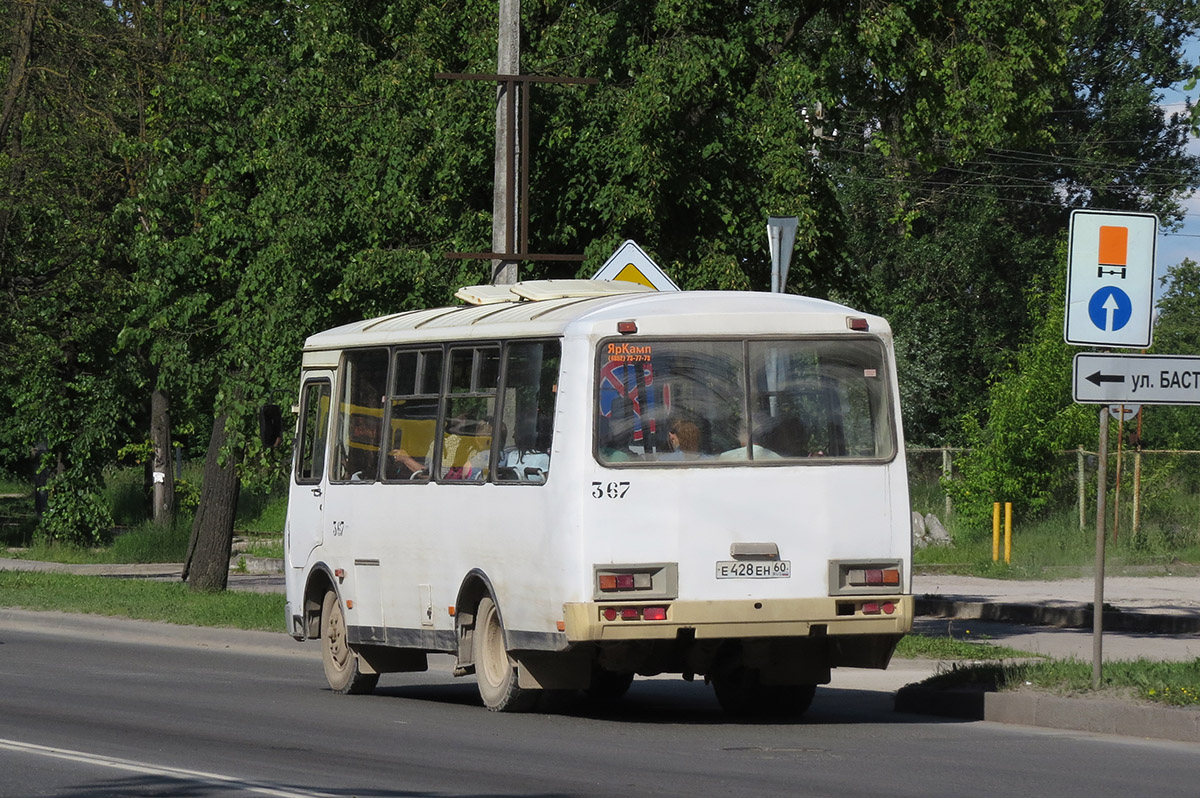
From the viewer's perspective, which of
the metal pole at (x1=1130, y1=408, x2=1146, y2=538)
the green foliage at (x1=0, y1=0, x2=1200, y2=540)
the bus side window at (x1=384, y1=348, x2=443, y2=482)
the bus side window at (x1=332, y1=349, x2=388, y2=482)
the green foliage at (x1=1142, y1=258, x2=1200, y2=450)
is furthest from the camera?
the green foliage at (x1=1142, y1=258, x2=1200, y2=450)

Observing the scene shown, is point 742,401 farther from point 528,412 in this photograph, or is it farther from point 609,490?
point 528,412

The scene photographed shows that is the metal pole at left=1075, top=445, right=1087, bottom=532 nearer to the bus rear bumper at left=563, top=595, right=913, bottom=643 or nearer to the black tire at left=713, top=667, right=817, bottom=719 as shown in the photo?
the black tire at left=713, top=667, right=817, bottom=719

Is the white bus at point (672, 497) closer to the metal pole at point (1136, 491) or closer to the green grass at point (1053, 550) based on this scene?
the green grass at point (1053, 550)

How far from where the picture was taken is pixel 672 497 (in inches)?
490

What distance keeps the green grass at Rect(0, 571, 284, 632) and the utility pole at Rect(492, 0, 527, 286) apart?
17.5 ft

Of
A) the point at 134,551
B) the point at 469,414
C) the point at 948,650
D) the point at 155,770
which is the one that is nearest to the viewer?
the point at 155,770

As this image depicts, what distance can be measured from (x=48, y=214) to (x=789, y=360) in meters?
25.1

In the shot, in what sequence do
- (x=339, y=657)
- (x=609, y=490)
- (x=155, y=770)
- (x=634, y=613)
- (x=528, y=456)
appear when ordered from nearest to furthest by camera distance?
1. (x=155, y=770)
2. (x=634, y=613)
3. (x=609, y=490)
4. (x=528, y=456)
5. (x=339, y=657)

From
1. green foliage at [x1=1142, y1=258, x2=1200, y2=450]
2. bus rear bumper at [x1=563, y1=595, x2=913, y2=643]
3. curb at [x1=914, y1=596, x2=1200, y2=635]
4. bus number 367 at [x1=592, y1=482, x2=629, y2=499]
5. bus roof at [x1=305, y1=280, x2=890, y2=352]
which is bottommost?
curb at [x1=914, y1=596, x2=1200, y2=635]

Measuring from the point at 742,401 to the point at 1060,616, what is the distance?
10814 mm

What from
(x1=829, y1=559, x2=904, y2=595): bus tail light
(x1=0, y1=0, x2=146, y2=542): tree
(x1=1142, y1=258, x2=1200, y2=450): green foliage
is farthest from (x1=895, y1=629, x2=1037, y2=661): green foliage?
(x1=1142, y1=258, x2=1200, y2=450): green foliage

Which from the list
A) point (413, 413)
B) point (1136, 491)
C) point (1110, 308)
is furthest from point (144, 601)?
point (1136, 491)

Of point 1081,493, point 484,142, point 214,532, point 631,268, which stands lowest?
point 214,532

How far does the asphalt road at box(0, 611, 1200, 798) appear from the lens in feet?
31.3
